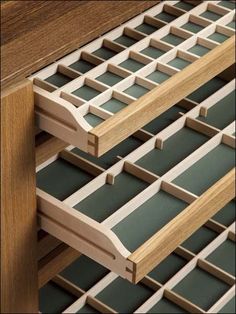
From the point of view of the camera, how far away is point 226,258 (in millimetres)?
1280

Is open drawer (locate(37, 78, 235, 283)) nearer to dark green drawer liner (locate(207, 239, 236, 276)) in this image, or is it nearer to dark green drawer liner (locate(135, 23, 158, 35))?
dark green drawer liner (locate(135, 23, 158, 35))

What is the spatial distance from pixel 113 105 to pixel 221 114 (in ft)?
1.10

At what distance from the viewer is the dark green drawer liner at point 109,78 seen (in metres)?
0.90

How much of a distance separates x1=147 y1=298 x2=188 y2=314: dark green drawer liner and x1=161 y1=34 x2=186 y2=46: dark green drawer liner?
15.4 inches

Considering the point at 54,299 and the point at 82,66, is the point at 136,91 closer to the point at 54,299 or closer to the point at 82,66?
the point at 82,66

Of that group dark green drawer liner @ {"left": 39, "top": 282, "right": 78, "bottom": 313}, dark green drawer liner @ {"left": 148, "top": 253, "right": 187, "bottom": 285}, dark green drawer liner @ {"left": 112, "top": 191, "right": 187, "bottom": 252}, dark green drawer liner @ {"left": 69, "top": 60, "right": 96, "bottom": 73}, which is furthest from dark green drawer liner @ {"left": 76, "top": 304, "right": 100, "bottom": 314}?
dark green drawer liner @ {"left": 69, "top": 60, "right": 96, "bottom": 73}

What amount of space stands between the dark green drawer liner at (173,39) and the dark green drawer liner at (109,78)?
0.31ft

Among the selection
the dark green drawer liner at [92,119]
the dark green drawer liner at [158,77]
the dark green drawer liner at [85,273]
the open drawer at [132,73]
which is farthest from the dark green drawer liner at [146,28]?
the dark green drawer liner at [85,273]

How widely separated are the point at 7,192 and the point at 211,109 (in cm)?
41

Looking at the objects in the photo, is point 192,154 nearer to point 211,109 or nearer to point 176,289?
point 211,109

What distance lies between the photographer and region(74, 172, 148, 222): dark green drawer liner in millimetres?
914

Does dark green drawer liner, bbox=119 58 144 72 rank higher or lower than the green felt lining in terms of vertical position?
lower

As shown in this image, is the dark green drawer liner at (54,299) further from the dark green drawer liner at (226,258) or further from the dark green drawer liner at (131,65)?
the dark green drawer liner at (131,65)

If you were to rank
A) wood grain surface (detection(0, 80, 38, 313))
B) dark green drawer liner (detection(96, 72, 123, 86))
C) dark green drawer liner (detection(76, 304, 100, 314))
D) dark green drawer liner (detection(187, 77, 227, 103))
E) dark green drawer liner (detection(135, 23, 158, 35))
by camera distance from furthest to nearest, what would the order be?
1. dark green drawer liner (detection(187, 77, 227, 103))
2. dark green drawer liner (detection(76, 304, 100, 314))
3. dark green drawer liner (detection(135, 23, 158, 35))
4. dark green drawer liner (detection(96, 72, 123, 86))
5. wood grain surface (detection(0, 80, 38, 313))
